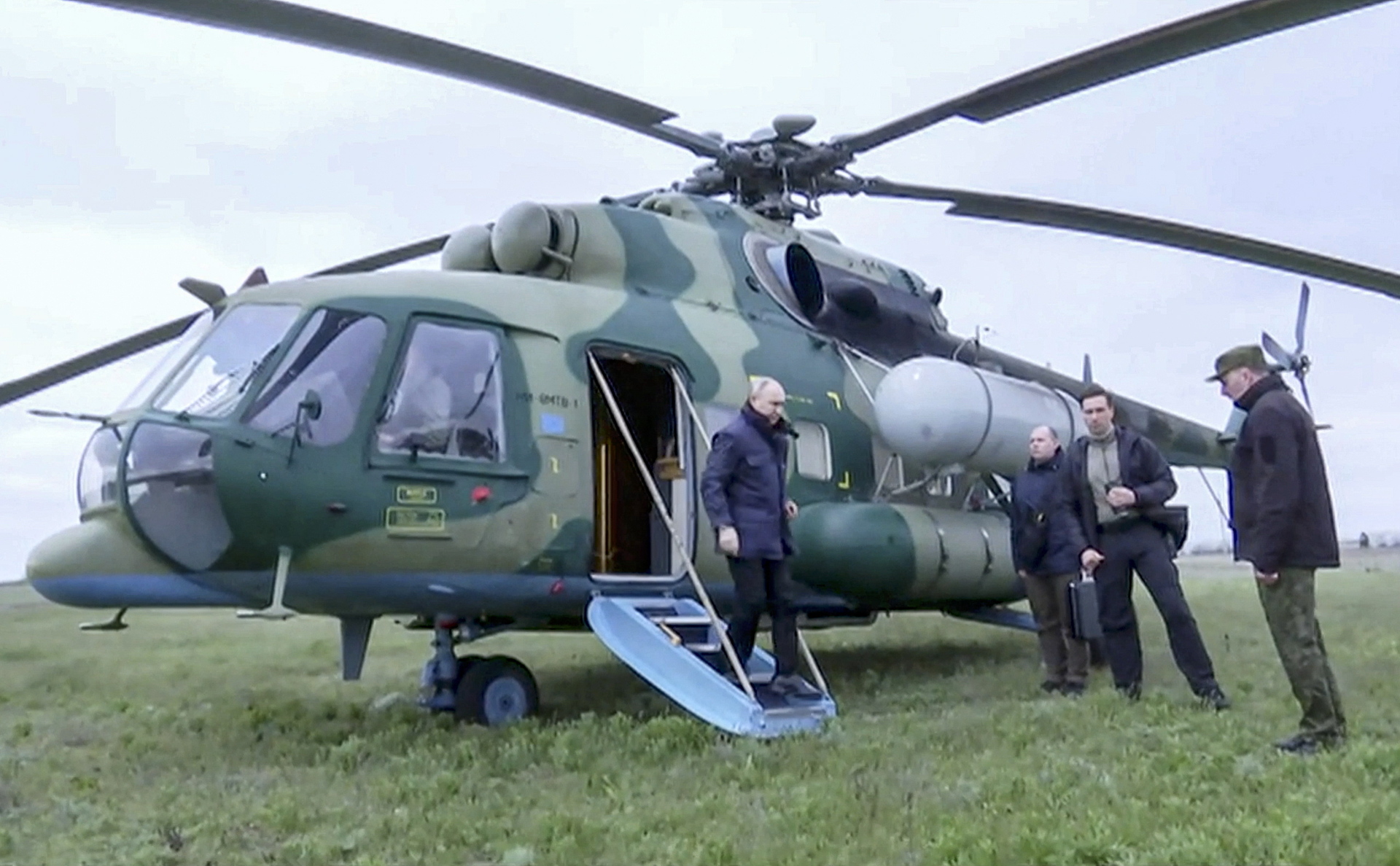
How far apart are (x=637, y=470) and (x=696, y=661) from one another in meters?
2.37

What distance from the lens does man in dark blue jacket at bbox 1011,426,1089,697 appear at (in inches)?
276

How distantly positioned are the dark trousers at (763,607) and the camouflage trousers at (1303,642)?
229cm

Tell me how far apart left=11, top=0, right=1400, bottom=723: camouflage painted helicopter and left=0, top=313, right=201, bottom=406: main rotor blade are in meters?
0.02

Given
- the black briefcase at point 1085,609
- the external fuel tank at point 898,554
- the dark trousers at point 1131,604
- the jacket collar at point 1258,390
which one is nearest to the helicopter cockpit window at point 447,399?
the external fuel tank at point 898,554

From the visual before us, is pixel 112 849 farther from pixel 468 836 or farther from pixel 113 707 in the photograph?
pixel 113 707

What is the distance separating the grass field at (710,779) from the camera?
3867 mm

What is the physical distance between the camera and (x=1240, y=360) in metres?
5.07

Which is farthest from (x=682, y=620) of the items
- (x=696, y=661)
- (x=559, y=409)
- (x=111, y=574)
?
(x=111, y=574)

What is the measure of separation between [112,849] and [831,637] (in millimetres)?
8775

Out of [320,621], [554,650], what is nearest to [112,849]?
[554,650]

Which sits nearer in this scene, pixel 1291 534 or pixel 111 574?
pixel 1291 534

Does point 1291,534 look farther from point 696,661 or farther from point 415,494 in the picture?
point 415,494

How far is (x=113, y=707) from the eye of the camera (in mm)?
8109

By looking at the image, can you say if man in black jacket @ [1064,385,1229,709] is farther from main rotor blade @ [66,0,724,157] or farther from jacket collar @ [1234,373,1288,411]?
main rotor blade @ [66,0,724,157]
